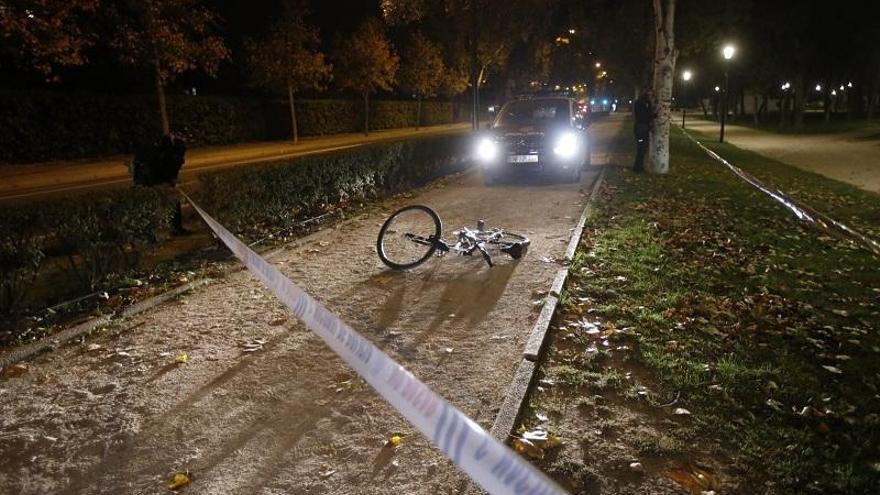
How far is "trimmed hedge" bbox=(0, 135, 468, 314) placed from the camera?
5672 millimetres

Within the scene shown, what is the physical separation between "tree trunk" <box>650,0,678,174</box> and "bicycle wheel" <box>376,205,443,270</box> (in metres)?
9.63

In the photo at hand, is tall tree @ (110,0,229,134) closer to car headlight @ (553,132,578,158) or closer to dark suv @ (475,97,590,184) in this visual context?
dark suv @ (475,97,590,184)

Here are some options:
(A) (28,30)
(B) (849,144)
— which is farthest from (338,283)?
(B) (849,144)

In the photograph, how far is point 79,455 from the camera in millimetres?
3473

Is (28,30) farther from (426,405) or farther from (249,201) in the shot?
(426,405)

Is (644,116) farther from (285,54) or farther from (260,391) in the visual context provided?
(285,54)

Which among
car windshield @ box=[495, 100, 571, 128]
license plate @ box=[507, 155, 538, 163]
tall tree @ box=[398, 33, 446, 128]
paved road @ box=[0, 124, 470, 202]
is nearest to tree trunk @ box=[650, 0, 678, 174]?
car windshield @ box=[495, 100, 571, 128]

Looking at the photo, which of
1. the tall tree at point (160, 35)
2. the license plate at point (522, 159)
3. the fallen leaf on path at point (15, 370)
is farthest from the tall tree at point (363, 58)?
the fallen leaf on path at point (15, 370)

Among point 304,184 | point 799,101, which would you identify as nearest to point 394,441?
point 304,184

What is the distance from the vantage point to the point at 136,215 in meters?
6.96

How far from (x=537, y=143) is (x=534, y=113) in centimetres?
128

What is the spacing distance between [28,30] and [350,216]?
34.8 feet

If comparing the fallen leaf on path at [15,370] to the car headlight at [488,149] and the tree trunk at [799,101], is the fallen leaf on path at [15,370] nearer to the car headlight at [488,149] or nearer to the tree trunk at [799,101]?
the car headlight at [488,149]

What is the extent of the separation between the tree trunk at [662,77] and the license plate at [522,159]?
367cm
